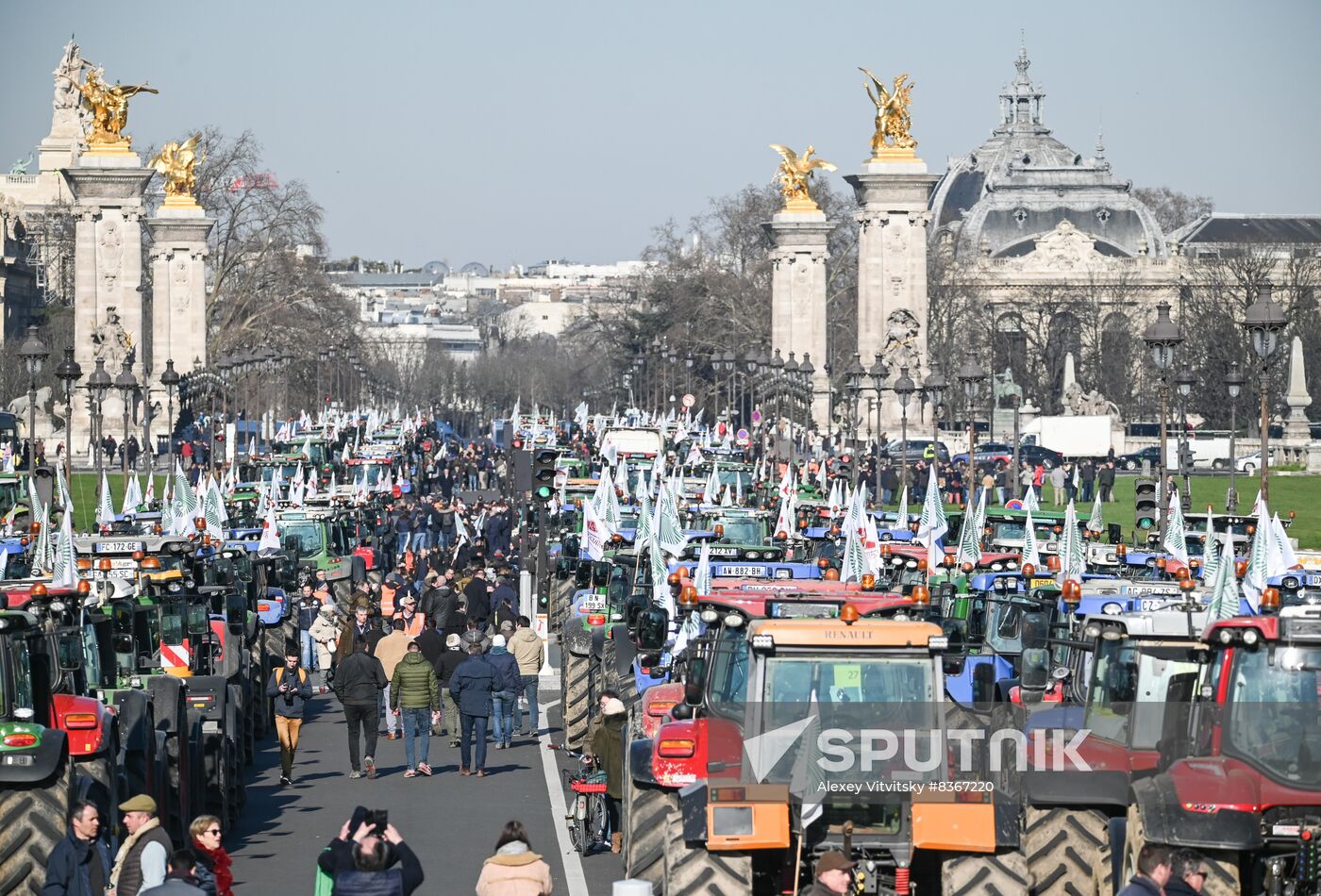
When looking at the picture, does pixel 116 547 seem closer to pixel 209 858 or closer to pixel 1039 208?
pixel 209 858

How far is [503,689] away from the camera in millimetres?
22422

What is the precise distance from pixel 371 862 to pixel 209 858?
1.86 metres

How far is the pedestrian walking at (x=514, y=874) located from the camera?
11.4 meters

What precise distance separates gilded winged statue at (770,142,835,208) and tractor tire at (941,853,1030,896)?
75.0 meters

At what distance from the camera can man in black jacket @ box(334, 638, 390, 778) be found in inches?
843

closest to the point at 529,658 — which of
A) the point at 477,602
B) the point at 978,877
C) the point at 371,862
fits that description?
the point at 477,602

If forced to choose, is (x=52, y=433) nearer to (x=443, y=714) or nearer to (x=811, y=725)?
(x=443, y=714)

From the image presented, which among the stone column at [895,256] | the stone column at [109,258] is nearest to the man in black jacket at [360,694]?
the stone column at [895,256]

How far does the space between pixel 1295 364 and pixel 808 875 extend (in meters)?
72.6

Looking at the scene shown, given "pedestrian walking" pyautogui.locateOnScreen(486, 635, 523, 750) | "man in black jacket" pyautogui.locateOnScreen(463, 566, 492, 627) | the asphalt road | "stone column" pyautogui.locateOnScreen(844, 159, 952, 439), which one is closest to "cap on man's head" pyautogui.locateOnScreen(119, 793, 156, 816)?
the asphalt road

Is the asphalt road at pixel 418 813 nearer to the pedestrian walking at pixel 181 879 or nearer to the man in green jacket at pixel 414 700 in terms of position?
the man in green jacket at pixel 414 700

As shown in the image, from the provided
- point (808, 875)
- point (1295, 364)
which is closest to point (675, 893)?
point (808, 875)

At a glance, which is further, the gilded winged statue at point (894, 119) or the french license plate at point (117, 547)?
the gilded winged statue at point (894, 119)

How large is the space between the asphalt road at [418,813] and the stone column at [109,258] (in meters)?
53.0
